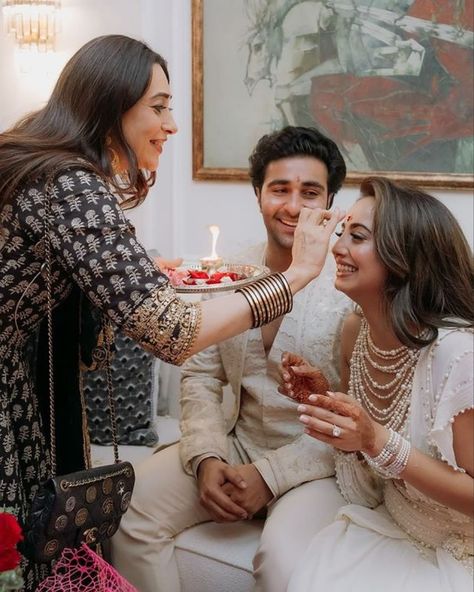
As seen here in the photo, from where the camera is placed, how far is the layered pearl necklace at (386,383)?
1.98 meters

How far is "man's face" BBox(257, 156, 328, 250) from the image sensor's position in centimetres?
255

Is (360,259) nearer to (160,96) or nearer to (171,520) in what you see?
(160,96)

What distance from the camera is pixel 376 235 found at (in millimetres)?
2008

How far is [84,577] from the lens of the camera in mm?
1801

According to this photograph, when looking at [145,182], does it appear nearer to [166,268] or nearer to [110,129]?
[110,129]

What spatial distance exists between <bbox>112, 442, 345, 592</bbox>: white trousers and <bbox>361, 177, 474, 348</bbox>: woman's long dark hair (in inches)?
22.4

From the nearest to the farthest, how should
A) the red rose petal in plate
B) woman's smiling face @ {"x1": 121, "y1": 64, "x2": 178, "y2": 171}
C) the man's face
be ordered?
woman's smiling face @ {"x1": 121, "y1": 64, "x2": 178, "y2": 171}, the red rose petal in plate, the man's face

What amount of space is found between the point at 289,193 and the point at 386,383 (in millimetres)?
789

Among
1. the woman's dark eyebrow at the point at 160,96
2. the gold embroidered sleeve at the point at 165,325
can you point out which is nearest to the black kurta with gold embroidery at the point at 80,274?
the gold embroidered sleeve at the point at 165,325

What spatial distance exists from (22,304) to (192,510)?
0.91 meters

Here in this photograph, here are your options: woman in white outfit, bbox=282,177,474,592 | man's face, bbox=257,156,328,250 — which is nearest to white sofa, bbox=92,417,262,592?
woman in white outfit, bbox=282,177,474,592

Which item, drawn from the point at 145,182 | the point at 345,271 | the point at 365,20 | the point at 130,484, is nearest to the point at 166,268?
the point at 145,182

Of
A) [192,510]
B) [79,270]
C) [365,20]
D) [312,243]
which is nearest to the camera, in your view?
[79,270]

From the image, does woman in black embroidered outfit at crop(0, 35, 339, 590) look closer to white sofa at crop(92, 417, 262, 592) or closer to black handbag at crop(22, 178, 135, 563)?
black handbag at crop(22, 178, 135, 563)
